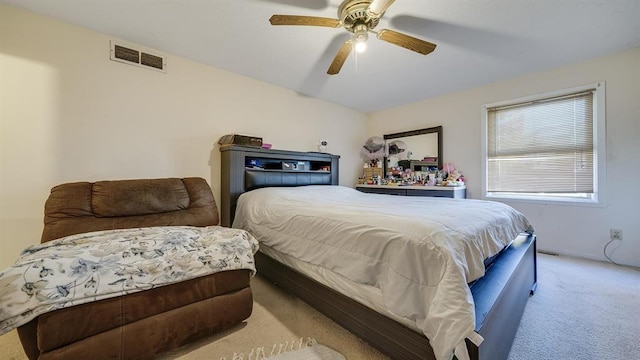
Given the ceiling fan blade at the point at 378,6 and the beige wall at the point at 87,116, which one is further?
the beige wall at the point at 87,116

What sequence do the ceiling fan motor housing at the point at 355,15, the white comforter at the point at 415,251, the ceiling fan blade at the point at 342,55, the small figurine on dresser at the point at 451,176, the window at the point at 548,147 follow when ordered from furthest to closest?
the small figurine on dresser at the point at 451,176 < the window at the point at 548,147 < the ceiling fan blade at the point at 342,55 < the ceiling fan motor housing at the point at 355,15 < the white comforter at the point at 415,251

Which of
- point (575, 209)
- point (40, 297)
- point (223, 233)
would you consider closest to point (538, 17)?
point (575, 209)

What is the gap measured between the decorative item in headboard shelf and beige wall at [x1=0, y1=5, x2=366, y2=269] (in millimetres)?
289

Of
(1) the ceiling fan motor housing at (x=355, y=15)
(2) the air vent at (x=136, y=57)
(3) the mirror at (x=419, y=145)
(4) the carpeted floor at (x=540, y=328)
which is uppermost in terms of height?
(2) the air vent at (x=136, y=57)

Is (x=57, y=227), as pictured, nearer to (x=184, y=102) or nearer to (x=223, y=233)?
(x=223, y=233)

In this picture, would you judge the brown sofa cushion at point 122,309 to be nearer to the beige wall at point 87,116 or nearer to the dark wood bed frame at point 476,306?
the dark wood bed frame at point 476,306

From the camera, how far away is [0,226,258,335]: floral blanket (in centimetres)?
95

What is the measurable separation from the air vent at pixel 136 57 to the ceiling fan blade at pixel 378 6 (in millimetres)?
2223

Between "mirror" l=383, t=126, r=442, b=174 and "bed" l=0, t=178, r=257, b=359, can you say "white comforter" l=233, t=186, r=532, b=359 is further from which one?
"mirror" l=383, t=126, r=442, b=174

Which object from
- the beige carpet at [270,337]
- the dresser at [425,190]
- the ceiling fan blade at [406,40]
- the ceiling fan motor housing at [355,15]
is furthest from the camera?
the dresser at [425,190]

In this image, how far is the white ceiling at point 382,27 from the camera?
1.83 meters

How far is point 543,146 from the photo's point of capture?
9.71ft

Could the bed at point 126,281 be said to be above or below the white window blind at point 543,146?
below

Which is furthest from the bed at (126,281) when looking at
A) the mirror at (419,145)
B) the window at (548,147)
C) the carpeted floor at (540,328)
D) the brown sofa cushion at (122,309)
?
the window at (548,147)
